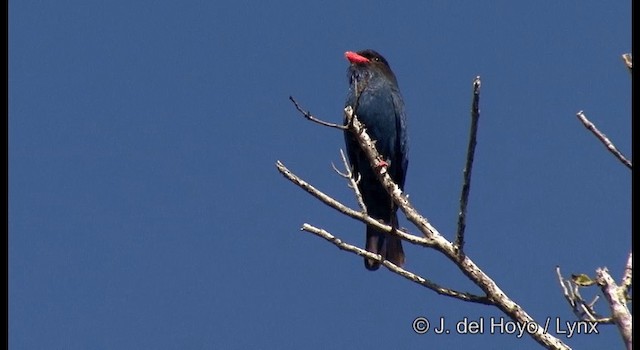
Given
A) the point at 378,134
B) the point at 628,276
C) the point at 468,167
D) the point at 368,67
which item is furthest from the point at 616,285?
the point at 368,67

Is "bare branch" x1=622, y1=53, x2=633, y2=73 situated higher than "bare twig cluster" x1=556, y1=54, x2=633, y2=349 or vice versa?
"bare branch" x1=622, y1=53, x2=633, y2=73

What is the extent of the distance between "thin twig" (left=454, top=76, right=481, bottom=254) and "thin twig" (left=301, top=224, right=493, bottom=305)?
226 mm

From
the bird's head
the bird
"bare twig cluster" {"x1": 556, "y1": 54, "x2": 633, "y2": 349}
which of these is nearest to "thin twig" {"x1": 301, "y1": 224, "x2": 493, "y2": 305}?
"bare twig cluster" {"x1": 556, "y1": 54, "x2": 633, "y2": 349}

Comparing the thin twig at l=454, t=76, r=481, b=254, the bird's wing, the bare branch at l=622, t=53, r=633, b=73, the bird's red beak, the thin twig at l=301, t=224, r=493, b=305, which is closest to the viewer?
the bare branch at l=622, t=53, r=633, b=73

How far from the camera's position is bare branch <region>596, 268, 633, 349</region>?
370 centimetres

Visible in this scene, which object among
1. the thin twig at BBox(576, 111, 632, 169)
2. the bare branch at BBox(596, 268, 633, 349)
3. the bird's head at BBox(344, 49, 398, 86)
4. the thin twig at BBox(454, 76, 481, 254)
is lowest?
the bare branch at BBox(596, 268, 633, 349)

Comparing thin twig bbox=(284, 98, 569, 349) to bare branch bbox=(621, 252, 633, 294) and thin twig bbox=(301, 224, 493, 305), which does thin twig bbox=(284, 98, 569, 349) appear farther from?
bare branch bbox=(621, 252, 633, 294)

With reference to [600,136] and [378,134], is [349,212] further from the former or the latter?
[378,134]

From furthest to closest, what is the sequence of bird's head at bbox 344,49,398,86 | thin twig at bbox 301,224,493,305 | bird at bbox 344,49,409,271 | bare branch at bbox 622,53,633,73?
bird's head at bbox 344,49,398,86, bird at bbox 344,49,409,271, thin twig at bbox 301,224,493,305, bare branch at bbox 622,53,633,73

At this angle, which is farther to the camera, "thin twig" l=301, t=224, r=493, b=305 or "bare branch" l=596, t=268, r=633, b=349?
"thin twig" l=301, t=224, r=493, b=305

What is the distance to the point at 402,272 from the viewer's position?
5.25m

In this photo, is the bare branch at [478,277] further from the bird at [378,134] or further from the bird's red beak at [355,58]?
the bird's red beak at [355,58]

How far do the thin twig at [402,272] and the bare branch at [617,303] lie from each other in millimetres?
1276

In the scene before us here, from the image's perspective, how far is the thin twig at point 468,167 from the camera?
4.61 m
